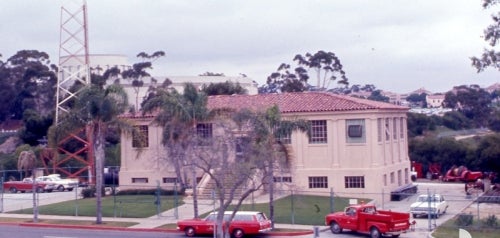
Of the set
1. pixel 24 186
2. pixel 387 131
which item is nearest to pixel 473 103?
pixel 387 131

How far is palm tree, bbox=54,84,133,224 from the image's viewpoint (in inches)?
1594

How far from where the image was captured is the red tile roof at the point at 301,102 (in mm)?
52231

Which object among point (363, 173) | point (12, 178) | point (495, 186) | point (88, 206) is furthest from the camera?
point (12, 178)

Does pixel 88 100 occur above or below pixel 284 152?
above

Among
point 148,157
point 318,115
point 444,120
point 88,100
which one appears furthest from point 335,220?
point 444,120

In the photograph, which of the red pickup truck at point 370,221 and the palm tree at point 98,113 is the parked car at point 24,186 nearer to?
the palm tree at point 98,113

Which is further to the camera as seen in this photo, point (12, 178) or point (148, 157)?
point (12, 178)

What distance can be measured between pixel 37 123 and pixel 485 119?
6944cm

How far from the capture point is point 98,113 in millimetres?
40594

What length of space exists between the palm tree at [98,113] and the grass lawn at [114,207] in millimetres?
3655

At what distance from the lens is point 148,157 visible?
56.6 meters

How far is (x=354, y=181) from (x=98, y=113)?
60.9 feet

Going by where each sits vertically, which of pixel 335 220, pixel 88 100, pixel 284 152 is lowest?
pixel 335 220

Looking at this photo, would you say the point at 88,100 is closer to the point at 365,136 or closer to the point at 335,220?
the point at 335,220
